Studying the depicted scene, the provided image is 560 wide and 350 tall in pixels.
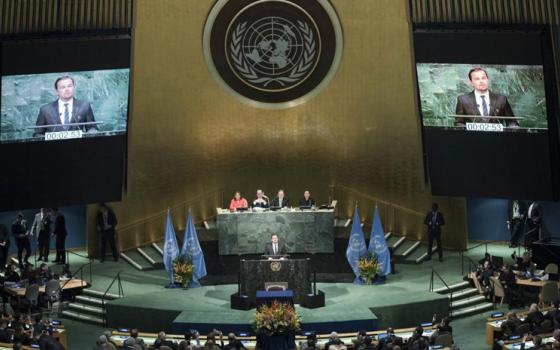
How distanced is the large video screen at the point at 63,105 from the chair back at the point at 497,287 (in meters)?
9.74

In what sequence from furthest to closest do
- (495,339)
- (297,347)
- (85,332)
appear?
1. (85,332)
2. (495,339)
3. (297,347)

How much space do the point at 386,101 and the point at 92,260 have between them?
9.14 metres

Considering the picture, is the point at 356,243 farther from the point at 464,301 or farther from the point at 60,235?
the point at 60,235

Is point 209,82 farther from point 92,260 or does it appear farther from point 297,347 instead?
point 297,347

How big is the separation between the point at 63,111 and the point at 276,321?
9020 mm

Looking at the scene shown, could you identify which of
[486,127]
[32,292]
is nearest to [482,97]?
[486,127]

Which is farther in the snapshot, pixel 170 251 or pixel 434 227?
pixel 434 227

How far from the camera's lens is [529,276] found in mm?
22859

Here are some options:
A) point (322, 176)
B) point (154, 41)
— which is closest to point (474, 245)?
point (322, 176)

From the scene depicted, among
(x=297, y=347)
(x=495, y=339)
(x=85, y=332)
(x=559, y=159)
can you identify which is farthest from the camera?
(x=559, y=159)

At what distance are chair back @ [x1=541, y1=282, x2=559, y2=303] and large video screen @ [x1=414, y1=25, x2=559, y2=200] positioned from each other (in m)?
2.66

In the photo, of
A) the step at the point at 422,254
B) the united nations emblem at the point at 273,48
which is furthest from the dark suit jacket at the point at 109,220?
the step at the point at 422,254

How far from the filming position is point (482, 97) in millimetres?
23844

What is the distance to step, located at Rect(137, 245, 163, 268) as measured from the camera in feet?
85.4
